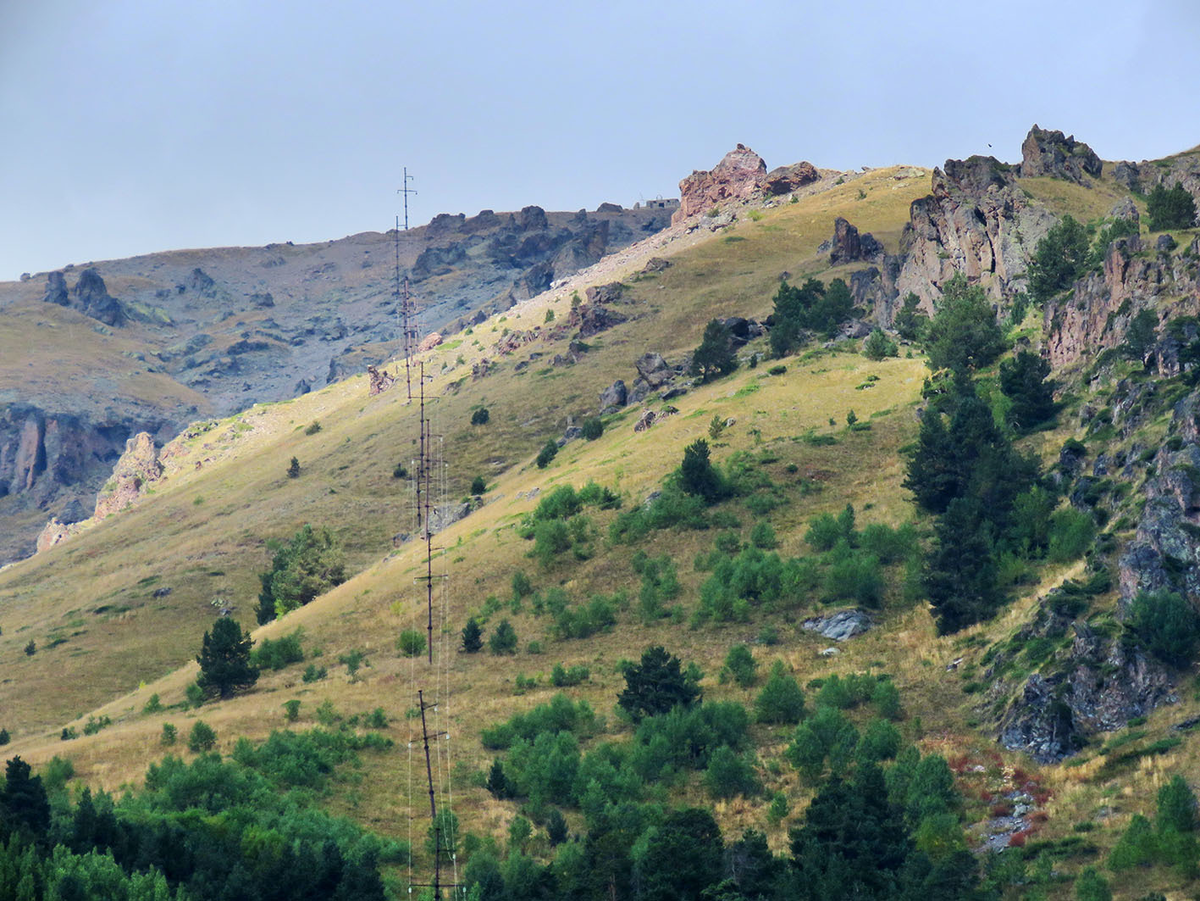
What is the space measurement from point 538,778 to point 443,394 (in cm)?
9957

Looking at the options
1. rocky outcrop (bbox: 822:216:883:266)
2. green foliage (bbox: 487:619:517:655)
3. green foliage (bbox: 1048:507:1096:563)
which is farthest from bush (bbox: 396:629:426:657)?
rocky outcrop (bbox: 822:216:883:266)

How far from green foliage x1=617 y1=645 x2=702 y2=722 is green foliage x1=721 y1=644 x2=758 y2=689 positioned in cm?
186

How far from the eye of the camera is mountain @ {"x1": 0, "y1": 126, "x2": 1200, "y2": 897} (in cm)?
4506

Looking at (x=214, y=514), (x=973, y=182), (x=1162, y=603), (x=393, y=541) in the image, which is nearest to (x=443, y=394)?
(x=214, y=514)

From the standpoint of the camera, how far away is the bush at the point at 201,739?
5650 centimetres

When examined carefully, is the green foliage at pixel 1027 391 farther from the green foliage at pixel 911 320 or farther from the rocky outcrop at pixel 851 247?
the rocky outcrop at pixel 851 247

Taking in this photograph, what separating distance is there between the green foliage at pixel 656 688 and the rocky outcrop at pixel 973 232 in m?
50.1

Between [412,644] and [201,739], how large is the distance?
1578cm

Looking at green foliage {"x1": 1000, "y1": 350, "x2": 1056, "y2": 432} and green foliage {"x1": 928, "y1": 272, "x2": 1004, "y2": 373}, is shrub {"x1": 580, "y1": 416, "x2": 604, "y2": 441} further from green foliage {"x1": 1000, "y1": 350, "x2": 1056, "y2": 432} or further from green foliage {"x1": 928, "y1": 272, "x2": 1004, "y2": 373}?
green foliage {"x1": 1000, "y1": 350, "x2": 1056, "y2": 432}

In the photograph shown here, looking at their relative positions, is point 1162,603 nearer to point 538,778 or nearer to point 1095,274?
point 538,778

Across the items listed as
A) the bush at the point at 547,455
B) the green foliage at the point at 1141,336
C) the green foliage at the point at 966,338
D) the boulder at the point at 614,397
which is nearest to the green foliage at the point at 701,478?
the green foliage at the point at 966,338

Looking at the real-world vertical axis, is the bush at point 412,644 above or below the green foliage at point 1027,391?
below

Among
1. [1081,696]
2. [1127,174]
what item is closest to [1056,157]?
[1127,174]

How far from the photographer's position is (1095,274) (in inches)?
3000
